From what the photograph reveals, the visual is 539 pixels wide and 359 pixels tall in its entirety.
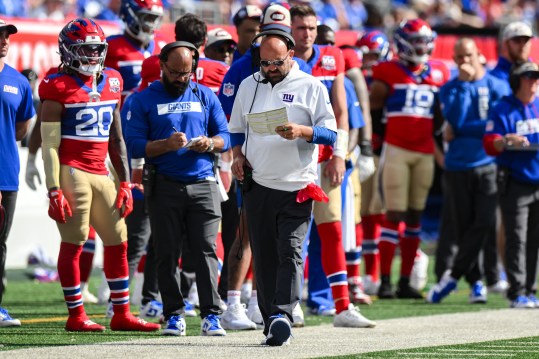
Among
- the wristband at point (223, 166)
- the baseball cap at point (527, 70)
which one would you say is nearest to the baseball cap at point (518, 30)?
the baseball cap at point (527, 70)

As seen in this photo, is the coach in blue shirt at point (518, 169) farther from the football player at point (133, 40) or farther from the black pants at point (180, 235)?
the black pants at point (180, 235)

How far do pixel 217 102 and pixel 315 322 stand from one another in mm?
2154

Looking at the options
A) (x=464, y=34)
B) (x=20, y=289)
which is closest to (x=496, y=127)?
(x=20, y=289)

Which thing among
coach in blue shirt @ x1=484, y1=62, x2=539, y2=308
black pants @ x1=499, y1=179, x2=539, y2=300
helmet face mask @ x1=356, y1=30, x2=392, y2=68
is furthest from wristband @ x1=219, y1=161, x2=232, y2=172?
helmet face mask @ x1=356, y1=30, x2=392, y2=68

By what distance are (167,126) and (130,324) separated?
4.81 feet

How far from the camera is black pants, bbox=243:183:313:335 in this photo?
822cm

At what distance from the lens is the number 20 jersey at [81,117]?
29.1ft

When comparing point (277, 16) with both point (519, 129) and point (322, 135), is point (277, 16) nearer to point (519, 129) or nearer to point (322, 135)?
point (322, 135)

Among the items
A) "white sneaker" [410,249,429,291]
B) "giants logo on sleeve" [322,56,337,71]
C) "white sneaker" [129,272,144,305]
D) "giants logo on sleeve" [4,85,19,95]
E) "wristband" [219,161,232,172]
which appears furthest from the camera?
"white sneaker" [410,249,429,291]

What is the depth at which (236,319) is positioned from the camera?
31.0 feet

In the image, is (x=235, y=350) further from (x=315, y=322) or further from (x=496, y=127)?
(x=496, y=127)

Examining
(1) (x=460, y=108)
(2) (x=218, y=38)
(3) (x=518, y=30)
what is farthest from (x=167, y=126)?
(3) (x=518, y=30)

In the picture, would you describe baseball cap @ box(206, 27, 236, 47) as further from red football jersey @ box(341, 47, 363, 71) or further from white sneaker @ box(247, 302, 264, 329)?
white sneaker @ box(247, 302, 264, 329)

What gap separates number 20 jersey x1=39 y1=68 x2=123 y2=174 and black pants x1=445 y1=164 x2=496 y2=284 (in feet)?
14.3
